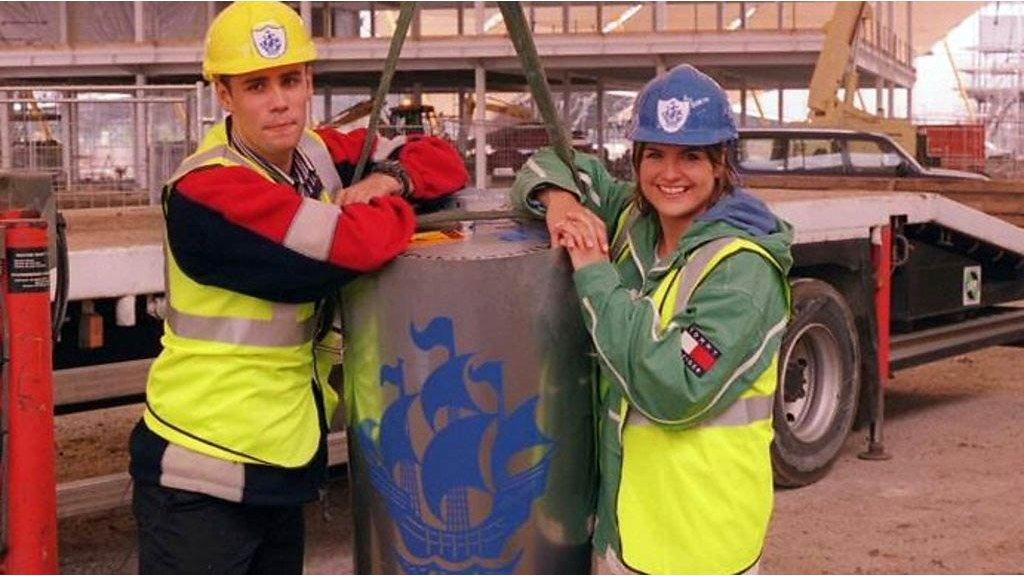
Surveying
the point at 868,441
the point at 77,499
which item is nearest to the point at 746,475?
the point at 77,499

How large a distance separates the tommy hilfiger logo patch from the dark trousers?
1.02 m

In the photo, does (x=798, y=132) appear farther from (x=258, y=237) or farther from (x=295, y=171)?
(x=258, y=237)

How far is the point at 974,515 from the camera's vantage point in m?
6.28

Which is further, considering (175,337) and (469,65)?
(469,65)

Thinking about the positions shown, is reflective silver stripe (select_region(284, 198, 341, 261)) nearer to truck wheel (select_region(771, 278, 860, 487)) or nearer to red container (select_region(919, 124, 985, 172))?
truck wheel (select_region(771, 278, 860, 487))

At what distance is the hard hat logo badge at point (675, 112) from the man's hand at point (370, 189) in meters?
0.65

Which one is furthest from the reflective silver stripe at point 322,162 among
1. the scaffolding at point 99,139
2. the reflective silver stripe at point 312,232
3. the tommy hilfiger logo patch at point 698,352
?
the scaffolding at point 99,139

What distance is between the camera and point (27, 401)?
3.55 metres

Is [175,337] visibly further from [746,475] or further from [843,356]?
[843,356]

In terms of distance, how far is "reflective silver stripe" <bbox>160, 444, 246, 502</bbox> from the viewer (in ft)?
10.1

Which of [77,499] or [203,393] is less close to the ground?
[203,393]

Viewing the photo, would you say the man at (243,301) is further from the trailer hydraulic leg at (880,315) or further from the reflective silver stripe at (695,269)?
the trailer hydraulic leg at (880,315)

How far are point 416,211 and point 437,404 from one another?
631mm

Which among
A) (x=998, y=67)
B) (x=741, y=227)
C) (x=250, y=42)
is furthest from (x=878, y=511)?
(x=998, y=67)
